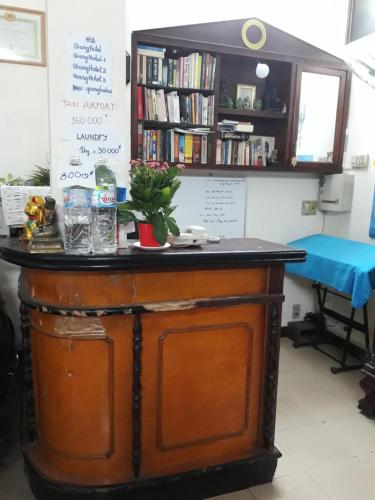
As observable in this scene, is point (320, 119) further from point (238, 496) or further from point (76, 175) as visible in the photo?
point (238, 496)

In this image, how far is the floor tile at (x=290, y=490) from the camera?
1822 millimetres

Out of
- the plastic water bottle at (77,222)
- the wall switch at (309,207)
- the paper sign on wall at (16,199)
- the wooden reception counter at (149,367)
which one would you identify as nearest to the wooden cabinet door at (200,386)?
the wooden reception counter at (149,367)

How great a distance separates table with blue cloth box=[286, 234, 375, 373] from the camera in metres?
2.62

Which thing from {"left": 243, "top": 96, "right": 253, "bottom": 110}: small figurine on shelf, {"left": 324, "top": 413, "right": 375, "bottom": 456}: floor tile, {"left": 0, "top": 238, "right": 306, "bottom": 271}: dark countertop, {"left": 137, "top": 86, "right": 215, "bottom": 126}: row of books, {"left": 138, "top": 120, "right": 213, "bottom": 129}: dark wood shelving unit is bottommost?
{"left": 324, "top": 413, "right": 375, "bottom": 456}: floor tile

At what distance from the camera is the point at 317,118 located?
3.44 m

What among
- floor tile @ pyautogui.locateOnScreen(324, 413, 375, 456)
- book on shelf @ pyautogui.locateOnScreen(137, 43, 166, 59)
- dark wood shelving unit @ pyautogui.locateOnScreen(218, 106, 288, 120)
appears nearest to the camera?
floor tile @ pyautogui.locateOnScreen(324, 413, 375, 456)

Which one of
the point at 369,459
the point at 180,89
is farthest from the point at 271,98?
the point at 369,459

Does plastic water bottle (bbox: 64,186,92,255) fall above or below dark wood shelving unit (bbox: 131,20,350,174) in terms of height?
below

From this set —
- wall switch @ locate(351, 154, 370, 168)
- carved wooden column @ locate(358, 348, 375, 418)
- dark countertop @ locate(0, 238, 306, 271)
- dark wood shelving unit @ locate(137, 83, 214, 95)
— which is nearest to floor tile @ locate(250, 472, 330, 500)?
carved wooden column @ locate(358, 348, 375, 418)

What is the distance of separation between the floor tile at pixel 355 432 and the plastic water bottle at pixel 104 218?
69.2 inches

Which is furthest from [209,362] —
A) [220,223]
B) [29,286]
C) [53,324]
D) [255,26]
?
[255,26]

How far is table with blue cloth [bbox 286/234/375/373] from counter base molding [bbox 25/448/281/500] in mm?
1249

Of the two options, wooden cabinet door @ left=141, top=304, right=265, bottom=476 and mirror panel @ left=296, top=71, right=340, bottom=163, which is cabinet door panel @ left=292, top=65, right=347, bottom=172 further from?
wooden cabinet door @ left=141, top=304, right=265, bottom=476

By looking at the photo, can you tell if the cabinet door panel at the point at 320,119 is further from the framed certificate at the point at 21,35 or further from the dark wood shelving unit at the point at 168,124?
the framed certificate at the point at 21,35
